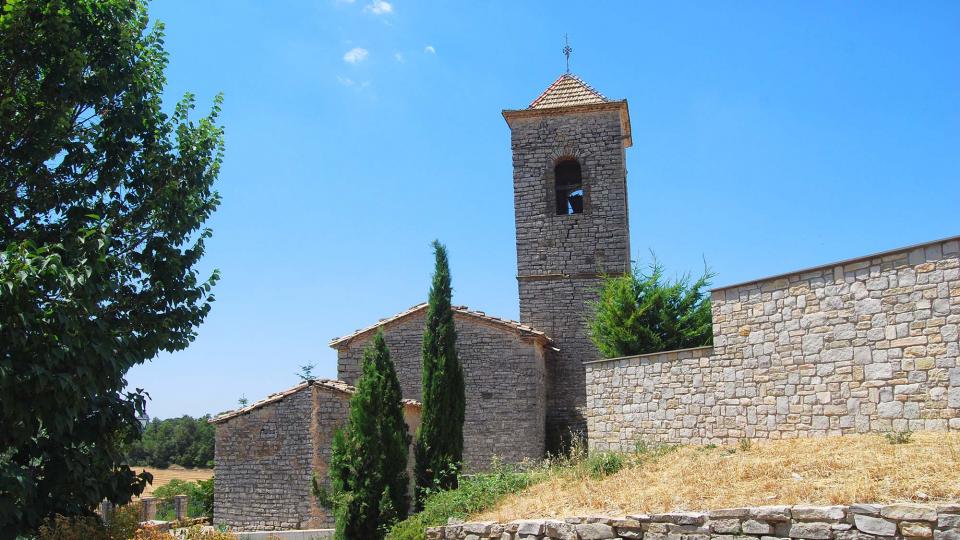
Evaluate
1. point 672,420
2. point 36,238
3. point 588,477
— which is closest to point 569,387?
point 672,420

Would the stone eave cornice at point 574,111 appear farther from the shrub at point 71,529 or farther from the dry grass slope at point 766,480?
the shrub at point 71,529

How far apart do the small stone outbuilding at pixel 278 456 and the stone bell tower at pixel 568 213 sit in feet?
20.5

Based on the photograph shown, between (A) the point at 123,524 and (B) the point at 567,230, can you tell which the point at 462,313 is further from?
(A) the point at 123,524

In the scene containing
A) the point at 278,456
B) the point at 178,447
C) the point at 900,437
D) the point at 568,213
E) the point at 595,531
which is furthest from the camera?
the point at 178,447

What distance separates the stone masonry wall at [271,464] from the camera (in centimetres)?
1636

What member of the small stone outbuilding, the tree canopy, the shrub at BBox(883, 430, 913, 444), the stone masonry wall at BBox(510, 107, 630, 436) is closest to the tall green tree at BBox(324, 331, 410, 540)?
the small stone outbuilding

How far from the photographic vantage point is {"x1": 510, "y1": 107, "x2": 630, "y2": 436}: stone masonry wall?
70.0ft

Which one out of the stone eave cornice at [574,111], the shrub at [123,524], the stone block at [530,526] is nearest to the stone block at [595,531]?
the stone block at [530,526]

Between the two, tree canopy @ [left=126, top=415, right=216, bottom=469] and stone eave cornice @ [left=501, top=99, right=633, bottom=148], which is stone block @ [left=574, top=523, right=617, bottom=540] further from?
tree canopy @ [left=126, top=415, right=216, bottom=469]

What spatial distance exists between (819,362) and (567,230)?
11.1m

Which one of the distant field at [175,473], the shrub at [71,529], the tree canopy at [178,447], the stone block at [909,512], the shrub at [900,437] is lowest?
the distant field at [175,473]

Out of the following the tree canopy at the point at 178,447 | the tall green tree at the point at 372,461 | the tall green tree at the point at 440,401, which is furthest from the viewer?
the tree canopy at the point at 178,447

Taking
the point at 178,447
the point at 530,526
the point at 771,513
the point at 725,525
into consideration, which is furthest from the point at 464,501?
the point at 178,447

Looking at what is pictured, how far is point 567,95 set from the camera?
22.9 metres
